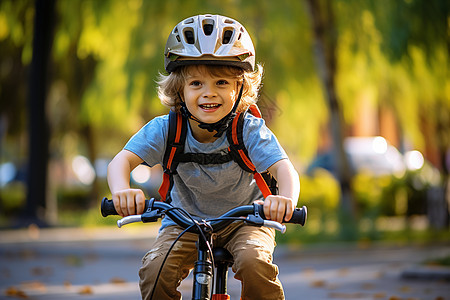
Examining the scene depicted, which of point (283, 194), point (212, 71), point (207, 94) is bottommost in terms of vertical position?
point (283, 194)

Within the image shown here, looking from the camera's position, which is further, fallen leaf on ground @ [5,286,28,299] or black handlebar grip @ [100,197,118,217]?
fallen leaf on ground @ [5,286,28,299]

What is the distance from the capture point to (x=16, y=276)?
9961 millimetres

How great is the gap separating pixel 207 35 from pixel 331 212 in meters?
11.0

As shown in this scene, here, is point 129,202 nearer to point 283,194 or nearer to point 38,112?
point 283,194

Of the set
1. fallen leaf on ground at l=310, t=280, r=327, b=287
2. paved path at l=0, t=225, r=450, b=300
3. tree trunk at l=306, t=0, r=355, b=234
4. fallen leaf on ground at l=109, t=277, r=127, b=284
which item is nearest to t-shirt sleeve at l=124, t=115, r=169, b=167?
paved path at l=0, t=225, r=450, b=300

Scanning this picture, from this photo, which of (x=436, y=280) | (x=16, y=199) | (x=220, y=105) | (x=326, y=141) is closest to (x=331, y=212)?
(x=436, y=280)

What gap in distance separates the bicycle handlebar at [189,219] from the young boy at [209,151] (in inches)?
6.9

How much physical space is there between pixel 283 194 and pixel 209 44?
2.71 ft

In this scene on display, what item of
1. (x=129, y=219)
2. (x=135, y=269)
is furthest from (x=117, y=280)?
(x=129, y=219)

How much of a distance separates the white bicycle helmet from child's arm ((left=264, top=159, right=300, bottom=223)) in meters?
0.56

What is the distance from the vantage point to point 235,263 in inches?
135

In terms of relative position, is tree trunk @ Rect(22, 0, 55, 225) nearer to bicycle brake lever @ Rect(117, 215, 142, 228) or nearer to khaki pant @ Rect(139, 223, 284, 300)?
khaki pant @ Rect(139, 223, 284, 300)

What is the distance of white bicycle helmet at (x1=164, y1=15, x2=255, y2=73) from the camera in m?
3.72

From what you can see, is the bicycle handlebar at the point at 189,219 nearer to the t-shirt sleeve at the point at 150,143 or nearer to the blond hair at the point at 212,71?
the t-shirt sleeve at the point at 150,143
